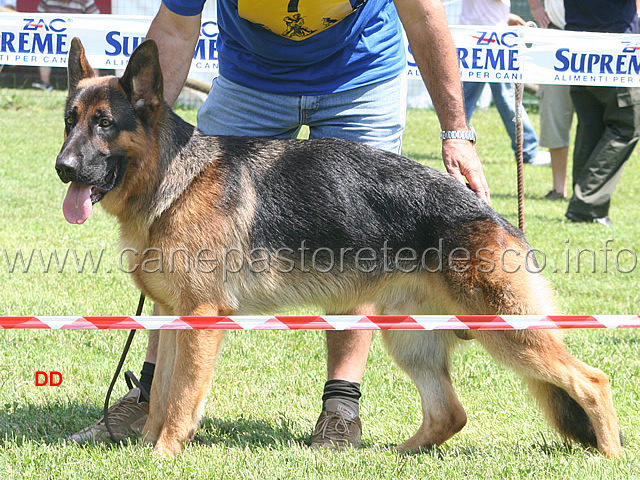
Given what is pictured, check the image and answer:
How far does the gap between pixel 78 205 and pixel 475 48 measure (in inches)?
222

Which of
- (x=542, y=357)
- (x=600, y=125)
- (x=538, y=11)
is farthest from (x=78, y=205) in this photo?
(x=538, y=11)

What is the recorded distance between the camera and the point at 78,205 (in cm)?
310

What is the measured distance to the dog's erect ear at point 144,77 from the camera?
3.13m

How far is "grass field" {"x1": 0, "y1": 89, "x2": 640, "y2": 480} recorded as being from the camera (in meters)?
3.13

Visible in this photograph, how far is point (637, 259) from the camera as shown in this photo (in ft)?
22.3

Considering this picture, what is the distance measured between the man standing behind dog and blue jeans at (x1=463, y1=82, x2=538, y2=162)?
6.11 meters

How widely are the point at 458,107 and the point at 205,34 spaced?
475cm

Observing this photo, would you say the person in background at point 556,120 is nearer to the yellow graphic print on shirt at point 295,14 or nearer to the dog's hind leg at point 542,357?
the yellow graphic print on shirt at point 295,14

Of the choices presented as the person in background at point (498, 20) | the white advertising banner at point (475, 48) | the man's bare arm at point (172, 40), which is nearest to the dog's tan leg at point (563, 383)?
the man's bare arm at point (172, 40)

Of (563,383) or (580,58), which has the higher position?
(580,58)

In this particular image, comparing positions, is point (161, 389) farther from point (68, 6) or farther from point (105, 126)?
point (68, 6)

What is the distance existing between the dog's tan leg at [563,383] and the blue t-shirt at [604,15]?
5.68 meters

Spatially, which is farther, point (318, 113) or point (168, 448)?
point (318, 113)

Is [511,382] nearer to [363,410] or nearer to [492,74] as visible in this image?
[363,410]
